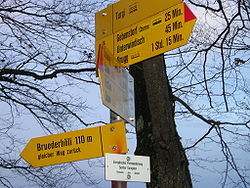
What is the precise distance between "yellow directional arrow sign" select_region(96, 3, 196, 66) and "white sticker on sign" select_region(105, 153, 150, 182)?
640 millimetres

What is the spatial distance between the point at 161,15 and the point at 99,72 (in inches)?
29.3

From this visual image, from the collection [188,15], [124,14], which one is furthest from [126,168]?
[124,14]

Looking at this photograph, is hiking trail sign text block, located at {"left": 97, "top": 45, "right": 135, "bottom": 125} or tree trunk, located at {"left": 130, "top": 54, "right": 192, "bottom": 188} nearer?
hiking trail sign text block, located at {"left": 97, "top": 45, "right": 135, "bottom": 125}

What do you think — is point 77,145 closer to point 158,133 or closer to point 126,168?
point 126,168

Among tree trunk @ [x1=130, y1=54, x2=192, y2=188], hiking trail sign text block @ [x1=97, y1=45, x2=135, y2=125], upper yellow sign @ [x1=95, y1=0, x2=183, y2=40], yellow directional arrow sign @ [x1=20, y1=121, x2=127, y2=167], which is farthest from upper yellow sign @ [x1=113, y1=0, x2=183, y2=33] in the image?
tree trunk @ [x1=130, y1=54, x2=192, y2=188]

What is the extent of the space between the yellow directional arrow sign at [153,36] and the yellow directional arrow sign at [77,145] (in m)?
0.47

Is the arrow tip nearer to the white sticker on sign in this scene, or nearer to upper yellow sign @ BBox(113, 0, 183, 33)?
upper yellow sign @ BBox(113, 0, 183, 33)

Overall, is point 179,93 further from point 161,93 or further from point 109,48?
point 109,48

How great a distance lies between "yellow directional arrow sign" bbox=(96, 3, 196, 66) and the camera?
8.70 ft

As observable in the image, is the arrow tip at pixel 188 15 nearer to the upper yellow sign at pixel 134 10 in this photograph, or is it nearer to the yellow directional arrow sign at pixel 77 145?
the upper yellow sign at pixel 134 10

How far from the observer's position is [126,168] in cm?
238

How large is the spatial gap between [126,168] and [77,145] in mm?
618

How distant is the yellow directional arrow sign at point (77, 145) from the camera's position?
2.53m

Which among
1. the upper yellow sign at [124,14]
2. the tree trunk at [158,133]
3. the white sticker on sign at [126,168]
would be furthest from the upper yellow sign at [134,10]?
the tree trunk at [158,133]
